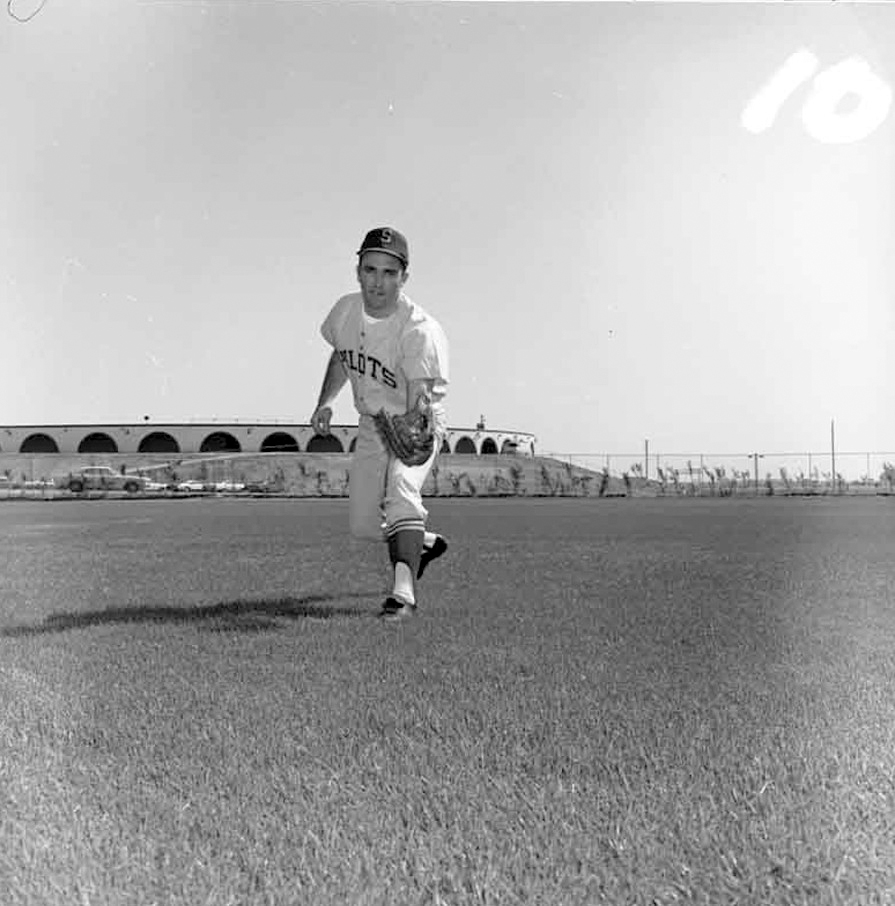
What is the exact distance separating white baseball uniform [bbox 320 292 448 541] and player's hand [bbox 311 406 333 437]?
6.3 inches

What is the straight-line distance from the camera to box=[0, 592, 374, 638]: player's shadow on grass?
14.7ft

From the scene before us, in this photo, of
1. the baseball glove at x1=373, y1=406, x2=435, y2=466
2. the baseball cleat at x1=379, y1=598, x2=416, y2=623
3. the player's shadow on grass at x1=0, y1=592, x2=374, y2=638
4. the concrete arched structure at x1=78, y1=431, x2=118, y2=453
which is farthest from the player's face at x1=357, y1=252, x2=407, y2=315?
the concrete arched structure at x1=78, y1=431, x2=118, y2=453

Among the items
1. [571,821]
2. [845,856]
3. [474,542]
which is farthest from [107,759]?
[474,542]

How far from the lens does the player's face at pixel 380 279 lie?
4188 millimetres

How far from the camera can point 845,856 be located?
1.85m

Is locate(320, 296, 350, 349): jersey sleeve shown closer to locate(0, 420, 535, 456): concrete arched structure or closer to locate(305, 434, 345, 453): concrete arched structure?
locate(0, 420, 535, 456): concrete arched structure

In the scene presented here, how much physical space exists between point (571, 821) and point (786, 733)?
3.01 feet

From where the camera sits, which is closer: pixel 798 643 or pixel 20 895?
pixel 20 895

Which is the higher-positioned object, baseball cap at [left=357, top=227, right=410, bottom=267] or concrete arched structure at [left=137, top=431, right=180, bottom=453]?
concrete arched structure at [left=137, top=431, right=180, bottom=453]

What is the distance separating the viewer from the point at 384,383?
4.54 meters

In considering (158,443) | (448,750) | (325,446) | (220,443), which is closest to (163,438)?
(158,443)

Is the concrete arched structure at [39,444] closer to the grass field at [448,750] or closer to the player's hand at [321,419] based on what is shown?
the grass field at [448,750]

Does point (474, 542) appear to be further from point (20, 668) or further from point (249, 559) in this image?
point (20, 668)

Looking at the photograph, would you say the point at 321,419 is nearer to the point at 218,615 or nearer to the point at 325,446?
the point at 218,615
